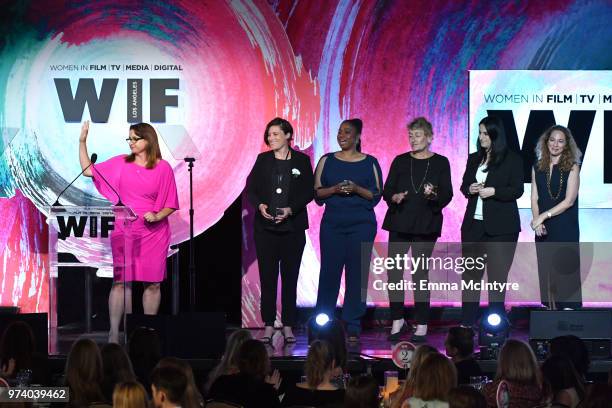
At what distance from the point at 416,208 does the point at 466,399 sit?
4047 mm

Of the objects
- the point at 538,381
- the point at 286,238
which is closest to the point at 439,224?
the point at 286,238

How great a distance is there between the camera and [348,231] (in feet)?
27.6

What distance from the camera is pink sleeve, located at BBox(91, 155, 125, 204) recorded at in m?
7.97

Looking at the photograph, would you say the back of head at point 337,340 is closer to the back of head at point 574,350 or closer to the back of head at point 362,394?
the back of head at point 362,394

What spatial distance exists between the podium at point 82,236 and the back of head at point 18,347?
4.26 feet

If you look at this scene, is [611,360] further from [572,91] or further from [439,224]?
[572,91]

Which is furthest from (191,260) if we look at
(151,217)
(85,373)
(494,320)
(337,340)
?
(85,373)

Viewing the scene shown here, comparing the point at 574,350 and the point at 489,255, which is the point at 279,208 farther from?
the point at 574,350

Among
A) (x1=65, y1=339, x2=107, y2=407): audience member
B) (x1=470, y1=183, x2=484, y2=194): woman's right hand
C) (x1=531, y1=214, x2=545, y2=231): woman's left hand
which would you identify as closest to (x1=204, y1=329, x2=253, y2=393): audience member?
(x1=65, y1=339, x2=107, y2=407): audience member

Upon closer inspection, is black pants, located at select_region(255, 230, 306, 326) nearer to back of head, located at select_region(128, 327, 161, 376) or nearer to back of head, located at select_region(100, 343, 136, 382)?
back of head, located at select_region(128, 327, 161, 376)

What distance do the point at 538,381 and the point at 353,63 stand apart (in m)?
5.17

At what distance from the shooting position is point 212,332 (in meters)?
7.39

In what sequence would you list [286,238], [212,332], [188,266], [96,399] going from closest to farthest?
1. [96,399]
2. [212,332]
3. [286,238]
4. [188,266]

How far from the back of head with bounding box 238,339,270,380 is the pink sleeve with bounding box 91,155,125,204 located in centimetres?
282
